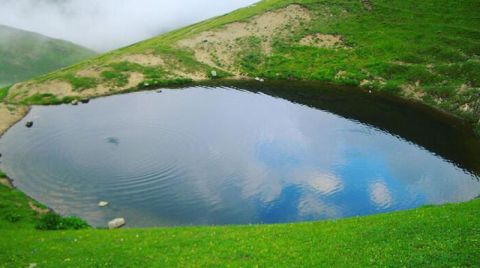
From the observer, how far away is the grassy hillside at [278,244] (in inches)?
1146

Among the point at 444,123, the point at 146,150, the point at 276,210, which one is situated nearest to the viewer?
the point at 276,210

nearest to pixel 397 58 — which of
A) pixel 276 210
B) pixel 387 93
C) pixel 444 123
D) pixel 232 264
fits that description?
pixel 387 93

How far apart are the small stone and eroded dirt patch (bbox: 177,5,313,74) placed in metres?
61.6

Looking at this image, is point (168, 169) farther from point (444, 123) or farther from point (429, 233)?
point (444, 123)

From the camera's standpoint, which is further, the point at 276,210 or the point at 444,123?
the point at 444,123

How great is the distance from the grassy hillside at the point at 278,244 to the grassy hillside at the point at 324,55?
165 feet

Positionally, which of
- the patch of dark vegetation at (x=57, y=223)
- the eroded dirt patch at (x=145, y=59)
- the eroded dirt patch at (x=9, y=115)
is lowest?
the patch of dark vegetation at (x=57, y=223)

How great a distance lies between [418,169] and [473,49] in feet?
160

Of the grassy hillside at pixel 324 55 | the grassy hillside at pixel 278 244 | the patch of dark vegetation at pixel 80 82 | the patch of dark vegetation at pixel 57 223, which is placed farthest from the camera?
the patch of dark vegetation at pixel 80 82

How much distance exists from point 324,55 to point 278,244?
78.8 metres

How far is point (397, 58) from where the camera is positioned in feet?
321

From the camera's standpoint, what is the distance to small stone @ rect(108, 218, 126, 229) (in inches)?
1828

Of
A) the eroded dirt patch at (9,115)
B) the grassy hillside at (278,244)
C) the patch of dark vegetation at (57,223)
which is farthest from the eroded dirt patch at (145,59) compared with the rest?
the grassy hillside at (278,244)

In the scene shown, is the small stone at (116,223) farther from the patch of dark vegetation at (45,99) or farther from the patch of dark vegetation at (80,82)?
the patch of dark vegetation at (80,82)
